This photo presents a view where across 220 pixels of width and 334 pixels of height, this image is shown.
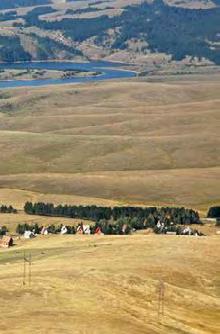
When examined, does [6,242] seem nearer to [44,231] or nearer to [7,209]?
[44,231]

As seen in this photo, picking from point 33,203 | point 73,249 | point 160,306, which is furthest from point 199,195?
point 160,306

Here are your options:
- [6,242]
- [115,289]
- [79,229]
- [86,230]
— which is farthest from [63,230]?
[115,289]

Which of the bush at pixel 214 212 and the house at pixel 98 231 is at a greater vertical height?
the bush at pixel 214 212

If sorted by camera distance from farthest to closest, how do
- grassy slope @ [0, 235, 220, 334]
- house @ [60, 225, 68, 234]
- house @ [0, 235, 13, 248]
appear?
house @ [60, 225, 68, 234], house @ [0, 235, 13, 248], grassy slope @ [0, 235, 220, 334]

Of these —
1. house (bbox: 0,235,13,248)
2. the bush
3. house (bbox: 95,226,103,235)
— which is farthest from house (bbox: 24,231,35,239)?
the bush

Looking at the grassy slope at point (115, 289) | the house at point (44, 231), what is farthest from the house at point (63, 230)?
the grassy slope at point (115, 289)

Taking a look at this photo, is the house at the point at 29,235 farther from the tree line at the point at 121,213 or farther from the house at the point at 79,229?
the tree line at the point at 121,213

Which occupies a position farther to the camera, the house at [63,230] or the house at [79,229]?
the house at [79,229]

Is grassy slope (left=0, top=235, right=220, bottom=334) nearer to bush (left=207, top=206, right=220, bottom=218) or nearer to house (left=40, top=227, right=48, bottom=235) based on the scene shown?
house (left=40, top=227, right=48, bottom=235)
